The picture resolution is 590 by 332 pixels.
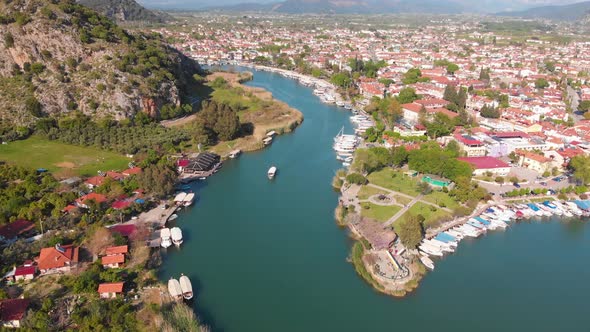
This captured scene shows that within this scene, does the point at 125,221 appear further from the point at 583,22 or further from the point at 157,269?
the point at 583,22

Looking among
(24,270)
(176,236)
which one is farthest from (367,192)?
(24,270)

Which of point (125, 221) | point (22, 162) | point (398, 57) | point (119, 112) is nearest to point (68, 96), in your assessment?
point (119, 112)

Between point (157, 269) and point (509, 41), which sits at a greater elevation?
point (509, 41)

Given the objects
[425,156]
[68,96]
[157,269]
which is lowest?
[157,269]

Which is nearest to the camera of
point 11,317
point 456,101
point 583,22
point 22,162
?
point 11,317

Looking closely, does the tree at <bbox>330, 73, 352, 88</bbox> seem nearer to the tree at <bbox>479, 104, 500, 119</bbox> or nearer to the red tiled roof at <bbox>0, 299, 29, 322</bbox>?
the tree at <bbox>479, 104, 500, 119</bbox>

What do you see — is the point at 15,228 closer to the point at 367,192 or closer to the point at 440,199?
the point at 367,192

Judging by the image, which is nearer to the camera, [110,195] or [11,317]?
[11,317]

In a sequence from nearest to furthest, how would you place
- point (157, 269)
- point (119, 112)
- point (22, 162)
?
1. point (157, 269)
2. point (22, 162)
3. point (119, 112)
